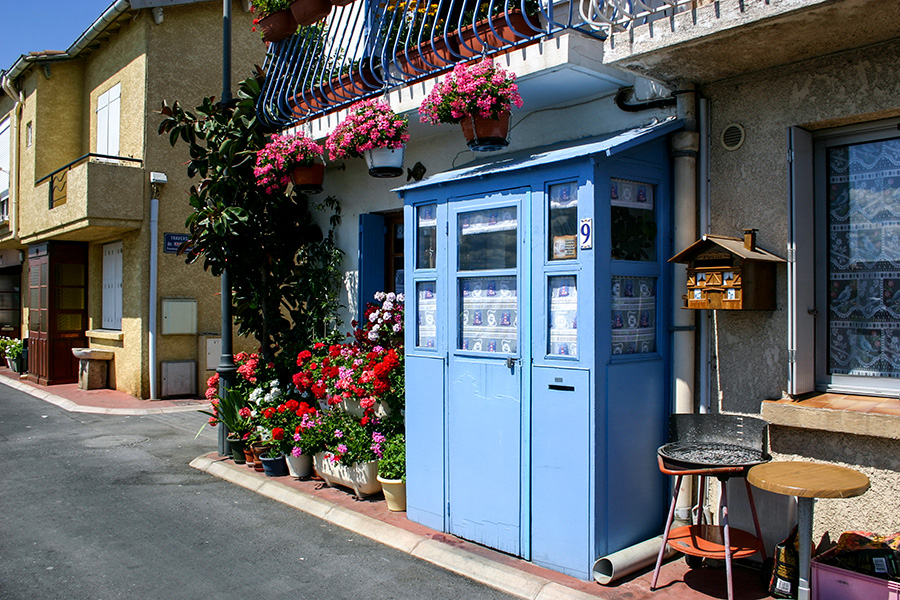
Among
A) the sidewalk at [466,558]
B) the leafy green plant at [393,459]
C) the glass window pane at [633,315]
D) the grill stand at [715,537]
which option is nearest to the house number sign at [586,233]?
the glass window pane at [633,315]

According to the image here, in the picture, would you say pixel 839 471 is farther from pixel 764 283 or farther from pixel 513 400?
pixel 513 400

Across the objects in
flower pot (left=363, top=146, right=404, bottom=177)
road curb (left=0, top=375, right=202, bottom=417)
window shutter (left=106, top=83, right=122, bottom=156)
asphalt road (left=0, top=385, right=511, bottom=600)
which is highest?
window shutter (left=106, top=83, right=122, bottom=156)

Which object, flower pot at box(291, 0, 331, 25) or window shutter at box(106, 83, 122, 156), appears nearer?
flower pot at box(291, 0, 331, 25)

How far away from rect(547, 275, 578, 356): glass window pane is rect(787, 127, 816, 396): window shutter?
1.32 metres

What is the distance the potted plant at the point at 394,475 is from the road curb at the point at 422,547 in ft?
0.98

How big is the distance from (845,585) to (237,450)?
6088 millimetres

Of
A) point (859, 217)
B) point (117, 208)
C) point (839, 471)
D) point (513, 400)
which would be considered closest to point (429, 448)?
point (513, 400)

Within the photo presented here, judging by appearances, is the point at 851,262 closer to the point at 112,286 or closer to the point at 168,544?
the point at 168,544

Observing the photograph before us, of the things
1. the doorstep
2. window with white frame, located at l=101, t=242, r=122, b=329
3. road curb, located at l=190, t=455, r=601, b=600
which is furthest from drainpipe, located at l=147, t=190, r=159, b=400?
the doorstep

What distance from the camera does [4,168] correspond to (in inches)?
788

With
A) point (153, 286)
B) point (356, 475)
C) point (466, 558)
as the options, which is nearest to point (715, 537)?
point (466, 558)

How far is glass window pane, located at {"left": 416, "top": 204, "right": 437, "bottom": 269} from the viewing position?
18.9 ft

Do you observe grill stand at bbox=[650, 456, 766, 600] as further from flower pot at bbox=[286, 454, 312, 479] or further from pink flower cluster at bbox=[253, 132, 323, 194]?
Answer: pink flower cluster at bbox=[253, 132, 323, 194]

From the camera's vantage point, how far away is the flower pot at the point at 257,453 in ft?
24.9
